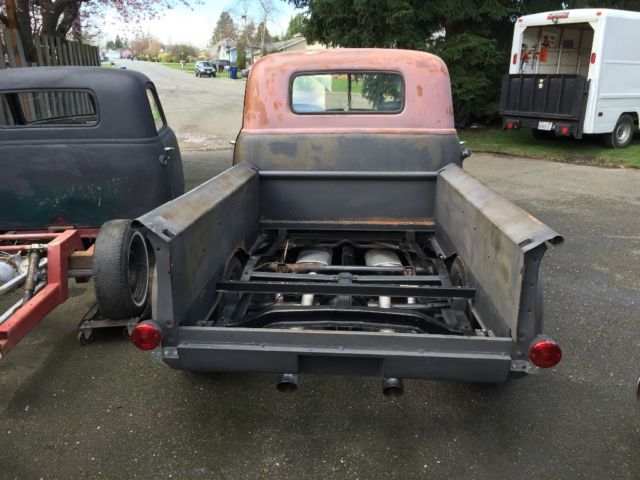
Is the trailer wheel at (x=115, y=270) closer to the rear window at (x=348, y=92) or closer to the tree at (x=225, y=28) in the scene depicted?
the rear window at (x=348, y=92)

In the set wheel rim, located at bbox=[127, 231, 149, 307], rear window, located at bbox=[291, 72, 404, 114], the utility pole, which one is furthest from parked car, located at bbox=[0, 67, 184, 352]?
the utility pole

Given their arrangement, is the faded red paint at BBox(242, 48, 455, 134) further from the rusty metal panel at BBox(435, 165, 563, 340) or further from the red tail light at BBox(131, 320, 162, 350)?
the red tail light at BBox(131, 320, 162, 350)

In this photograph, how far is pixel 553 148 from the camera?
12125mm

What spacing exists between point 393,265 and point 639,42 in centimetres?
1001

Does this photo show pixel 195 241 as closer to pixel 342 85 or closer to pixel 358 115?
pixel 358 115

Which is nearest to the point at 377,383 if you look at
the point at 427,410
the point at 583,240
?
the point at 427,410

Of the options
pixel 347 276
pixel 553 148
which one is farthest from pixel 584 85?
pixel 347 276

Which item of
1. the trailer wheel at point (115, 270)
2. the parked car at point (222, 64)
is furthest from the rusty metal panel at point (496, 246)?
the parked car at point (222, 64)

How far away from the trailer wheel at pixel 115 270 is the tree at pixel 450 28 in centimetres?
1062

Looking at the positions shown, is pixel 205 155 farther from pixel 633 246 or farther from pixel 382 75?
pixel 633 246

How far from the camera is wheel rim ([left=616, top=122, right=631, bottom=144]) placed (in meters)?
11.6

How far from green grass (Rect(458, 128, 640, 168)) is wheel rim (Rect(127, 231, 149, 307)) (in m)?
9.98

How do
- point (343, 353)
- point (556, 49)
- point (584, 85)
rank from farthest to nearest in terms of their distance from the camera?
point (556, 49), point (584, 85), point (343, 353)

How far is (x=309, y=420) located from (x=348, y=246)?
1736mm
